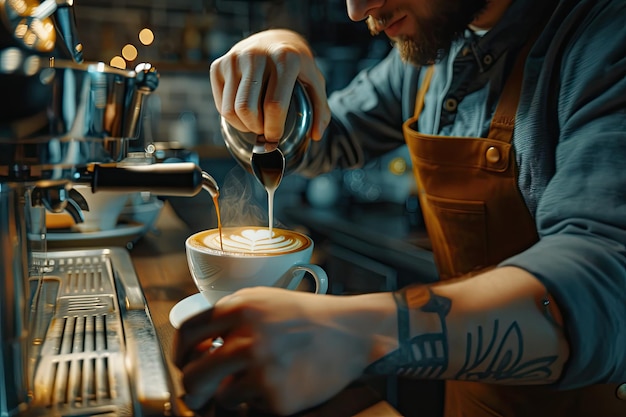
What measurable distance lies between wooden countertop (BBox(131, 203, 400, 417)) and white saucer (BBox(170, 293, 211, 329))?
0.04ft

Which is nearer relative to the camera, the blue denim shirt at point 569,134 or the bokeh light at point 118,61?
the blue denim shirt at point 569,134

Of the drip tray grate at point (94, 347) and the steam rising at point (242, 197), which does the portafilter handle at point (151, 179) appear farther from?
the steam rising at point (242, 197)

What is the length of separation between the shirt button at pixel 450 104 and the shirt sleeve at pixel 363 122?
1.05ft

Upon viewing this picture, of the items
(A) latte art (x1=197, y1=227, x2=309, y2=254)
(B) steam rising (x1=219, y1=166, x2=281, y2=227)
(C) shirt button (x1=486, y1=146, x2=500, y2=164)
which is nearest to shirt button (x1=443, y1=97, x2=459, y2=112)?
(C) shirt button (x1=486, y1=146, x2=500, y2=164)

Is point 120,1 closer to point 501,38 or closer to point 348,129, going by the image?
point 348,129

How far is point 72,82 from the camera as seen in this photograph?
54 cm

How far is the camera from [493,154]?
1133 millimetres

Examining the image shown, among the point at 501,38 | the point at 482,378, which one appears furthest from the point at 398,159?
the point at 482,378

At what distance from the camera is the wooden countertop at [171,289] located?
61 centimetres

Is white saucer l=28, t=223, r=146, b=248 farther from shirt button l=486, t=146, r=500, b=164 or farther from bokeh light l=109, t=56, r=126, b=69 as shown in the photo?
bokeh light l=109, t=56, r=126, b=69

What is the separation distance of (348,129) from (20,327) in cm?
114

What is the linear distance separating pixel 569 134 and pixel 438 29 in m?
0.47

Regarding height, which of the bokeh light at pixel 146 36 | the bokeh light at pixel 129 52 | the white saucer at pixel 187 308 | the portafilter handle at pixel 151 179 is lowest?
the white saucer at pixel 187 308

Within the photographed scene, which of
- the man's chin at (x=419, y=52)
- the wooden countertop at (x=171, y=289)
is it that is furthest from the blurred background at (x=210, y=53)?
the man's chin at (x=419, y=52)
